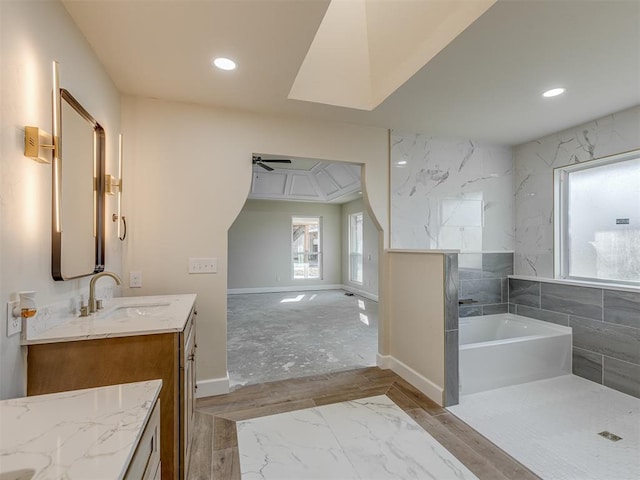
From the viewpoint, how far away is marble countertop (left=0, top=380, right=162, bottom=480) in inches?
26.9

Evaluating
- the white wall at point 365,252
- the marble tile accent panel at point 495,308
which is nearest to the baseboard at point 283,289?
the white wall at point 365,252

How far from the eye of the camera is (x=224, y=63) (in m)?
2.11

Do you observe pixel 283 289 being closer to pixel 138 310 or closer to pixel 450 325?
pixel 450 325

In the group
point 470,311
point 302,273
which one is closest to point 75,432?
point 470,311

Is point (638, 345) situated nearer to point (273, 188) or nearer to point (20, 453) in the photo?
point (20, 453)

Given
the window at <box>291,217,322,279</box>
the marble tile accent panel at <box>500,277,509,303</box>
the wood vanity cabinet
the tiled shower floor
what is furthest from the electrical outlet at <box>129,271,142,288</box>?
the window at <box>291,217,322,279</box>

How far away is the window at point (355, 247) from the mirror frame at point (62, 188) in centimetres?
640

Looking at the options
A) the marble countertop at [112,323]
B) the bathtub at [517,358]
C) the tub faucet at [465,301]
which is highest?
the marble countertop at [112,323]

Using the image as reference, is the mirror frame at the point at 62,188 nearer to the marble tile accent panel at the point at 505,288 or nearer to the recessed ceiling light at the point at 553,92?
the recessed ceiling light at the point at 553,92

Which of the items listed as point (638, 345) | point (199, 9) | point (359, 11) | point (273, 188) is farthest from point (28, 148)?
point (273, 188)

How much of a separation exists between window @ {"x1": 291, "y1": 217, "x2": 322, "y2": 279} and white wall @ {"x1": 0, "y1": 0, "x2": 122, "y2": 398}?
22.6ft

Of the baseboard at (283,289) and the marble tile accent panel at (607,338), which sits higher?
the marble tile accent panel at (607,338)

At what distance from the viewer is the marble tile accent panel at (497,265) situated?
146 inches

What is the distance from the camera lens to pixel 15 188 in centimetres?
125
